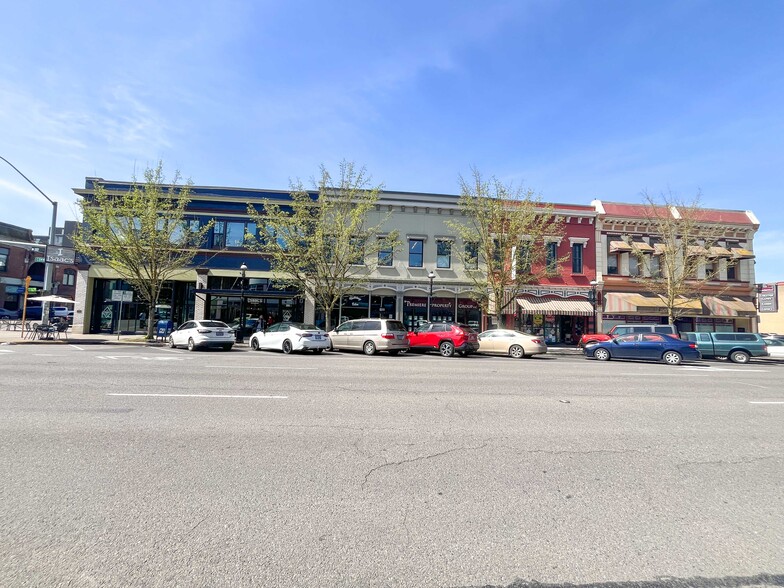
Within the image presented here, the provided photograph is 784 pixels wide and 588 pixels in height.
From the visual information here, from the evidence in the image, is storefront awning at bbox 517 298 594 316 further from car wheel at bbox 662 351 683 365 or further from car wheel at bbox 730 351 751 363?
car wheel at bbox 662 351 683 365

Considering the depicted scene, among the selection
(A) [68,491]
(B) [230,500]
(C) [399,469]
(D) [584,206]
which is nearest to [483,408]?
(C) [399,469]

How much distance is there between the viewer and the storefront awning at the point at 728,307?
28438 millimetres

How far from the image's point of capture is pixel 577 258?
29359mm

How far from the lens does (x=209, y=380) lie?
33.1 feet

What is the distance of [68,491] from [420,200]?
2676cm

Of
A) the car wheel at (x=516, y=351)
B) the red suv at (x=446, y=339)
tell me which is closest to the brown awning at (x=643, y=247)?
the car wheel at (x=516, y=351)

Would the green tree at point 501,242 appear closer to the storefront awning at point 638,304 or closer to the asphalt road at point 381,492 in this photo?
the storefront awning at point 638,304

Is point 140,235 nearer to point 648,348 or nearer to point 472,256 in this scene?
point 472,256

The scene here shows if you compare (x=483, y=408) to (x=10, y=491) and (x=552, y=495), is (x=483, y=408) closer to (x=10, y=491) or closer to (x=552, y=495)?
(x=552, y=495)

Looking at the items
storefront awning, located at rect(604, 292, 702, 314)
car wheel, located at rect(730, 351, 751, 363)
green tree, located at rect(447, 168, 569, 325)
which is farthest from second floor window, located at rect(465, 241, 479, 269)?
car wheel, located at rect(730, 351, 751, 363)

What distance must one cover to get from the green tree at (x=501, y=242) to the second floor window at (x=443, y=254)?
168cm

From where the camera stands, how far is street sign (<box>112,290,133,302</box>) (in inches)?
1048

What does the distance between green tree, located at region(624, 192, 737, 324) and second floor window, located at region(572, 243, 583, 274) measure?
321 centimetres

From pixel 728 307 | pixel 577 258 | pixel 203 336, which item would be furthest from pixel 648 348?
pixel 203 336
